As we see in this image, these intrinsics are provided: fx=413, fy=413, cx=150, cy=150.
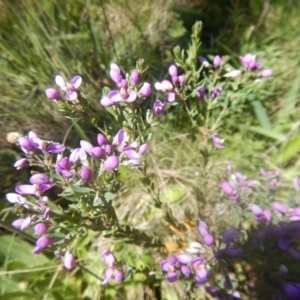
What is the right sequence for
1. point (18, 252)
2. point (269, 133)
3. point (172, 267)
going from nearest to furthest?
point (172, 267) < point (18, 252) < point (269, 133)

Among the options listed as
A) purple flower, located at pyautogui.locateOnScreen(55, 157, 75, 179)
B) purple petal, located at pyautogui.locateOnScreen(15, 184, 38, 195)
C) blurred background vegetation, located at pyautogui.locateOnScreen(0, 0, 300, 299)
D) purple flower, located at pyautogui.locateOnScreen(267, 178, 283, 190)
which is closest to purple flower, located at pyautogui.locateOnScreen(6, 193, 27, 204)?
purple petal, located at pyautogui.locateOnScreen(15, 184, 38, 195)

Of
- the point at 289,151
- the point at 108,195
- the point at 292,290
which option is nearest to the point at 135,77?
the point at 108,195

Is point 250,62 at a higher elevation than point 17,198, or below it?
higher

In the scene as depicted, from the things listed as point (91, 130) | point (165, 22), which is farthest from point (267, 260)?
point (165, 22)

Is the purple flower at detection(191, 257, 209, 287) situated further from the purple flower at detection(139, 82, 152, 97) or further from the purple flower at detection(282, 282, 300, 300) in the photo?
the purple flower at detection(139, 82, 152, 97)

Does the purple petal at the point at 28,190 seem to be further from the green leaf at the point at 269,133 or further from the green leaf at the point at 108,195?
the green leaf at the point at 269,133

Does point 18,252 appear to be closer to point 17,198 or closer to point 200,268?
point 17,198

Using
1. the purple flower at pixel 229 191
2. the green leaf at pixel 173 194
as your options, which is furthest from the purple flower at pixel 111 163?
the green leaf at pixel 173 194

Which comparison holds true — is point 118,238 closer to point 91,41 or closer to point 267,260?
point 267,260
